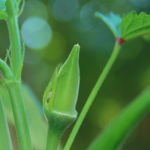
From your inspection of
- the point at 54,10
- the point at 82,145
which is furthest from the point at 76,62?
the point at 54,10

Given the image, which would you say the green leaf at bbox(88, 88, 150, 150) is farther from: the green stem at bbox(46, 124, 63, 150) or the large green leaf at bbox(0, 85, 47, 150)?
the large green leaf at bbox(0, 85, 47, 150)

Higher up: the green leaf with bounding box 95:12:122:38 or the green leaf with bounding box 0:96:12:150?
the green leaf with bounding box 95:12:122:38

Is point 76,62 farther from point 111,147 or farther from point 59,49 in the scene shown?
point 59,49

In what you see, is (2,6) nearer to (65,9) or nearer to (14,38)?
(14,38)

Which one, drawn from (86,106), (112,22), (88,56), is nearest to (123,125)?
(86,106)

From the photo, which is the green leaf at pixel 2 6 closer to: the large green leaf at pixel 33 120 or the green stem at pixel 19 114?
the green stem at pixel 19 114

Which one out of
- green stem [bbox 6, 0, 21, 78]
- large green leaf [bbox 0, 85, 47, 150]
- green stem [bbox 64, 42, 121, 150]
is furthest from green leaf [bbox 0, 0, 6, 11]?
large green leaf [bbox 0, 85, 47, 150]

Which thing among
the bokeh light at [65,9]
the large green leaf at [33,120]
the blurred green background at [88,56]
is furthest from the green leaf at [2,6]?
the bokeh light at [65,9]
